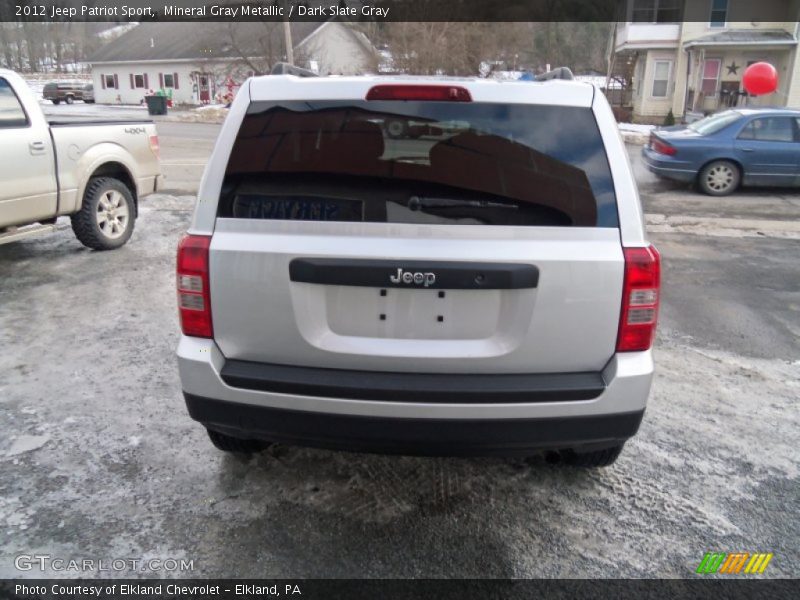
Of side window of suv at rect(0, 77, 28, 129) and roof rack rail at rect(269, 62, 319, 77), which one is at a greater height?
roof rack rail at rect(269, 62, 319, 77)

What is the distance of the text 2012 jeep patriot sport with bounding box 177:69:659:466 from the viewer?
2482mm

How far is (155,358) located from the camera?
4.71 m

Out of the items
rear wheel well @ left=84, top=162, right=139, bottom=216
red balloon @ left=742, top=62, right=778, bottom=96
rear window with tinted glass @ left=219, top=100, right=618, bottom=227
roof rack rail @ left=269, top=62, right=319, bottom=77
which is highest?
red balloon @ left=742, top=62, right=778, bottom=96

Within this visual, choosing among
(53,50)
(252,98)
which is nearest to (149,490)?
(252,98)

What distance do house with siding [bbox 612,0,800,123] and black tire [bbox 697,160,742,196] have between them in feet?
54.6

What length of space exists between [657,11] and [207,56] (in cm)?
3157

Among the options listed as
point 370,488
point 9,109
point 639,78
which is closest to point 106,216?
point 9,109

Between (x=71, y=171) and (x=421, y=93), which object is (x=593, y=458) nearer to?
(x=421, y=93)

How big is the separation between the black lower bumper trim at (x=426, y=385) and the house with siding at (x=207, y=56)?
1588 inches

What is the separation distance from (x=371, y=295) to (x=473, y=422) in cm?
63

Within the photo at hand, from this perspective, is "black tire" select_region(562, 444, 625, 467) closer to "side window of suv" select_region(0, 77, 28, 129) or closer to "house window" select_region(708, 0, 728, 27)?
"side window of suv" select_region(0, 77, 28, 129)

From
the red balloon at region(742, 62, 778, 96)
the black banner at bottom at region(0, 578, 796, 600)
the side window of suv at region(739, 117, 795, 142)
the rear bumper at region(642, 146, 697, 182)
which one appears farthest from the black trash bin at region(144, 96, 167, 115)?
the black banner at bottom at region(0, 578, 796, 600)

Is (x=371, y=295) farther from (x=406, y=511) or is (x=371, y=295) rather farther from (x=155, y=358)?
(x=155, y=358)

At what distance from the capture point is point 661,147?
12.5m
